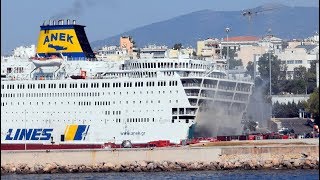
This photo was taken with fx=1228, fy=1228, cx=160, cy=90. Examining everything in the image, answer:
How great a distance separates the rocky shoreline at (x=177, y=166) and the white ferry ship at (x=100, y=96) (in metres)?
10.4

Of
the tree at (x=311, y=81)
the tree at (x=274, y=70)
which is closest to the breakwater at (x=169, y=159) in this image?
the tree at (x=311, y=81)

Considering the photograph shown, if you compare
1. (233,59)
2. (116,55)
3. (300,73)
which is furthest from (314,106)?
(233,59)

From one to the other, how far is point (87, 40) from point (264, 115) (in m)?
11.9

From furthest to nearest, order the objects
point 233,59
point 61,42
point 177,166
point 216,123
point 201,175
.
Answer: point 233,59
point 61,42
point 216,123
point 177,166
point 201,175

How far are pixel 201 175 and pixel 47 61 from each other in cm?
2073

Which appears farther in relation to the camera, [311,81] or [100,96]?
[311,81]

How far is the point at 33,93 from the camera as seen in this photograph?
65125 mm

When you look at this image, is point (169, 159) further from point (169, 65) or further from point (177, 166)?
point (169, 65)

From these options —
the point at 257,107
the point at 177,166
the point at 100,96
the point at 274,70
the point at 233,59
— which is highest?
the point at 233,59

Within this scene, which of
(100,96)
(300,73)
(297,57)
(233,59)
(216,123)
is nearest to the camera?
(216,123)

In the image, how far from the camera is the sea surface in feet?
152

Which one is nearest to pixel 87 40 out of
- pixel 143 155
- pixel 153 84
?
pixel 153 84

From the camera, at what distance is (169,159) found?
51.2 m

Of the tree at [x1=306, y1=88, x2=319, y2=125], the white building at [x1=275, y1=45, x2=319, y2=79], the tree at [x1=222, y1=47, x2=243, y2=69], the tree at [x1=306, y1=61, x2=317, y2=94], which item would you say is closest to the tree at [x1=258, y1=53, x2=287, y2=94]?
the white building at [x1=275, y1=45, x2=319, y2=79]
